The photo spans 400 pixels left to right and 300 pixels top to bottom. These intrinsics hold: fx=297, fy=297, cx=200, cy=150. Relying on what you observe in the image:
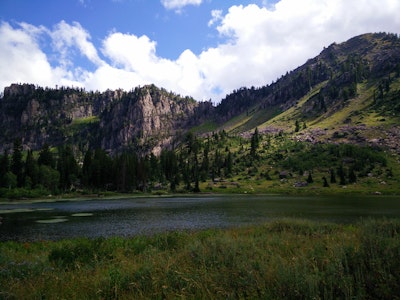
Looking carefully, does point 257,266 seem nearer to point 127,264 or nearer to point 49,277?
point 127,264

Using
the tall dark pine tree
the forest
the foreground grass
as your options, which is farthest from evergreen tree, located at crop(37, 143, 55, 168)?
the foreground grass

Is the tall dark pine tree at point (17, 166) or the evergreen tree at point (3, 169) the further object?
the tall dark pine tree at point (17, 166)

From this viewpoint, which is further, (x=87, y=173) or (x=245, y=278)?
(x=87, y=173)

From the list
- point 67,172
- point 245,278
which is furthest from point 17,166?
point 245,278

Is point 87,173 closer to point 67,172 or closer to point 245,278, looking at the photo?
point 67,172

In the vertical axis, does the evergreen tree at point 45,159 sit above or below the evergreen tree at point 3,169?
above

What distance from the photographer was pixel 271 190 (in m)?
136

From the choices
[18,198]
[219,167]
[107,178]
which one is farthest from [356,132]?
[18,198]

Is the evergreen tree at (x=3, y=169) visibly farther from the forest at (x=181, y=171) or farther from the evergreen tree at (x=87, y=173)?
the evergreen tree at (x=87, y=173)

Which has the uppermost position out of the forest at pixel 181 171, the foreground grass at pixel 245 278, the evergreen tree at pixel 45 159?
the evergreen tree at pixel 45 159

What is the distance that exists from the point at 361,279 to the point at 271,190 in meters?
132

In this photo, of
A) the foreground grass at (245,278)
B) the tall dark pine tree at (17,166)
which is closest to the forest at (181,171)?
the tall dark pine tree at (17,166)

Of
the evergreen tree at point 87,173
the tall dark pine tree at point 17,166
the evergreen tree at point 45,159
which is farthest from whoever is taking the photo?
the evergreen tree at point 45,159

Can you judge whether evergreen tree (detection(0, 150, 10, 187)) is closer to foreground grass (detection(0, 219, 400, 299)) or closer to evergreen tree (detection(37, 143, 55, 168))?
evergreen tree (detection(37, 143, 55, 168))
